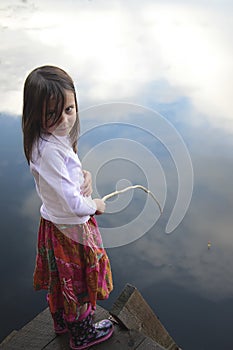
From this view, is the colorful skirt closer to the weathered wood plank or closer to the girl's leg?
the girl's leg

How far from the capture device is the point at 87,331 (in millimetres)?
1438

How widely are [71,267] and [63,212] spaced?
187 mm

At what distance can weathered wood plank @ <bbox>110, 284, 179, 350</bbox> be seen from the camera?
4.92ft

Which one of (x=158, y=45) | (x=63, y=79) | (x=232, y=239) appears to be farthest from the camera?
(x=158, y=45)

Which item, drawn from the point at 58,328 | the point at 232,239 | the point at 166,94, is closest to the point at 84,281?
the point at 58,328

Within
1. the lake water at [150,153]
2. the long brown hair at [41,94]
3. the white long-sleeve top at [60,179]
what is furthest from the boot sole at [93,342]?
the long brown hair at [41,94]

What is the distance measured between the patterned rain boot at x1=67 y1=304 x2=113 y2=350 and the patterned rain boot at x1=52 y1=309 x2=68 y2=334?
0.18 ft

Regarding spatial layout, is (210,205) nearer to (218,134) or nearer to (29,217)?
(218,134)

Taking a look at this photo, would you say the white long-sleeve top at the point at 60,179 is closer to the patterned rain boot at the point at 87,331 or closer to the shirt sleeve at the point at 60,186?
the shirt sleeve at the point at 60,186

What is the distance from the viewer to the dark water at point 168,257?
243 cm

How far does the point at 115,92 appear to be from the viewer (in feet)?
13.3

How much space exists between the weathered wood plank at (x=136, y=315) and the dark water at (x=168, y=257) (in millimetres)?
749

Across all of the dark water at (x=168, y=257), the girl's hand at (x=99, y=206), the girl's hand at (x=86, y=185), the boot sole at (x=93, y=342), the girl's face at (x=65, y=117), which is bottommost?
the dark water at (x=168, y=257)

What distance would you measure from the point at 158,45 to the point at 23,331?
4015 mm
